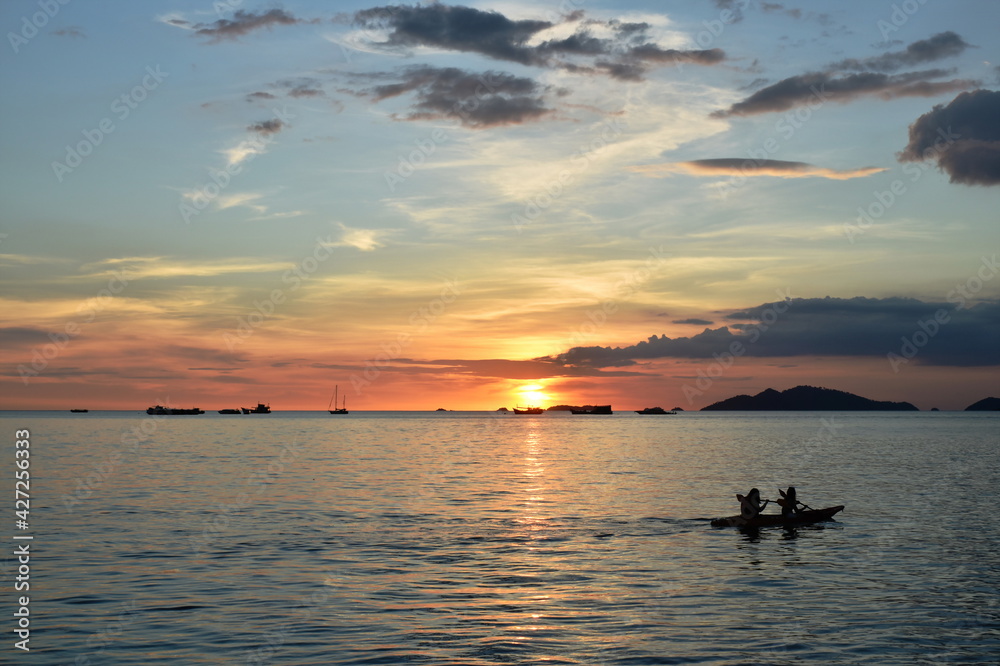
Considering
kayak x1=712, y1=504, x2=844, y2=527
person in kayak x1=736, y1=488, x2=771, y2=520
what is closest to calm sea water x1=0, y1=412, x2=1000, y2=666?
kayak x1=712, y1=504, x2=844, y2=527

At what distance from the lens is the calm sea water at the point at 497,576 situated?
24.6 meters

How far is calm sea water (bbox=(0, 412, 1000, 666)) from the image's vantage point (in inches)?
969

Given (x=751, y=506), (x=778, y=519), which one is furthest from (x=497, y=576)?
(x=778, y=519)

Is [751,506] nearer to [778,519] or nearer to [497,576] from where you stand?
[778,519]

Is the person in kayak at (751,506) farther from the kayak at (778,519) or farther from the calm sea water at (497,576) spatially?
the calm sea water at (497,576)

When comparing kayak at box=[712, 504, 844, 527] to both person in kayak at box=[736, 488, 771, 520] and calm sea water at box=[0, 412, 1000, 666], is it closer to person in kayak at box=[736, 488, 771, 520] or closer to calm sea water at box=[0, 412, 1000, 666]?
person in kayak at box=[736, 488, 771, 520]

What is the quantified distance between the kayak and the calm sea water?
87 centimetres

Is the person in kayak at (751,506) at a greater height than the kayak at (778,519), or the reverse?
the person in kayak at (751,506)

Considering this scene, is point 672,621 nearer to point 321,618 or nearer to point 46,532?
point 321,618

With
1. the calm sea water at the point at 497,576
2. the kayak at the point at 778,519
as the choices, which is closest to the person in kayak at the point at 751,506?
the kayak at the point at 778,519

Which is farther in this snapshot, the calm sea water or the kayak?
the kayak

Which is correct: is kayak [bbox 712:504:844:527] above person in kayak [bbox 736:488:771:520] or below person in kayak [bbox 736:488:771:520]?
below

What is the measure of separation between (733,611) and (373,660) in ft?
44.4

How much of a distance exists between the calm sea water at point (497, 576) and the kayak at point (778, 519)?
2.85 feet
